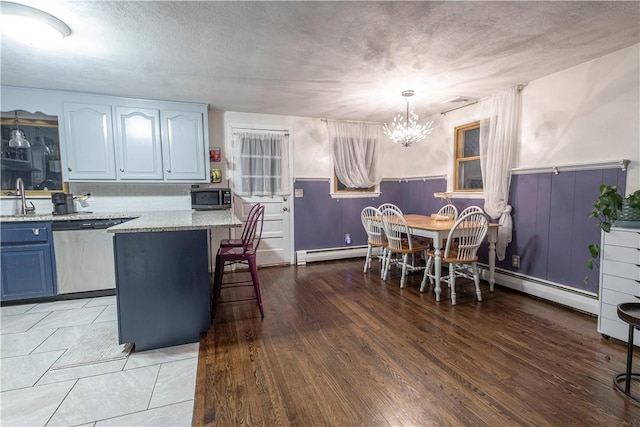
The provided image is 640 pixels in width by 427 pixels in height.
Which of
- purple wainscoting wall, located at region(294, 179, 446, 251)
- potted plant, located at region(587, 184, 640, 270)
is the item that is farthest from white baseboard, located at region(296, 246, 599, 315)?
purple wainscoting wall, located at region(294, 179, 446, 251)

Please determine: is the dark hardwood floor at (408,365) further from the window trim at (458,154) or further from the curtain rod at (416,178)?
the curtain rod at (416,178)

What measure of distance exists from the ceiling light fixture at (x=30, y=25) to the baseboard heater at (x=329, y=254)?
3.47 metres

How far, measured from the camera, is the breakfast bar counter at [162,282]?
2.08 m

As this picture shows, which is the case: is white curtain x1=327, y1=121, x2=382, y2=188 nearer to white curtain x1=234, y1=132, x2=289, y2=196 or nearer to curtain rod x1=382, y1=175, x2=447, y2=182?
curtain rod x1=382, y1=175, x2=447, y2=182

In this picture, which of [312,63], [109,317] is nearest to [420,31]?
[312,63]

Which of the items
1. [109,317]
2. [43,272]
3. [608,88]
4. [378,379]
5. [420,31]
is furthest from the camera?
[43,272]

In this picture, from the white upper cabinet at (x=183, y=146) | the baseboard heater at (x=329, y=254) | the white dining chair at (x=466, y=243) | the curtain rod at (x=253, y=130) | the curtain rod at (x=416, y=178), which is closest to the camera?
the white dining chair at (x=466, y=243)

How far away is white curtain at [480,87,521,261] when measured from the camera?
322 cm

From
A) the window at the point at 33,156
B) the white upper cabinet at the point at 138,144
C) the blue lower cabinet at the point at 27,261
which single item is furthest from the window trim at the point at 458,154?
the window at the point at 33,156

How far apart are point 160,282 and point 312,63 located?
2.18 m

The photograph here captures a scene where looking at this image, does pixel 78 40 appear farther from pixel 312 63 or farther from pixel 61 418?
pixel 61 418

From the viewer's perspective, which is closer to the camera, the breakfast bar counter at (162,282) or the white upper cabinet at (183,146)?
the breakfast bar counter at (162,282)

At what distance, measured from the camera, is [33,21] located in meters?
1.82

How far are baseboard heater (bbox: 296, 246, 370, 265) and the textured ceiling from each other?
233 centimetres
